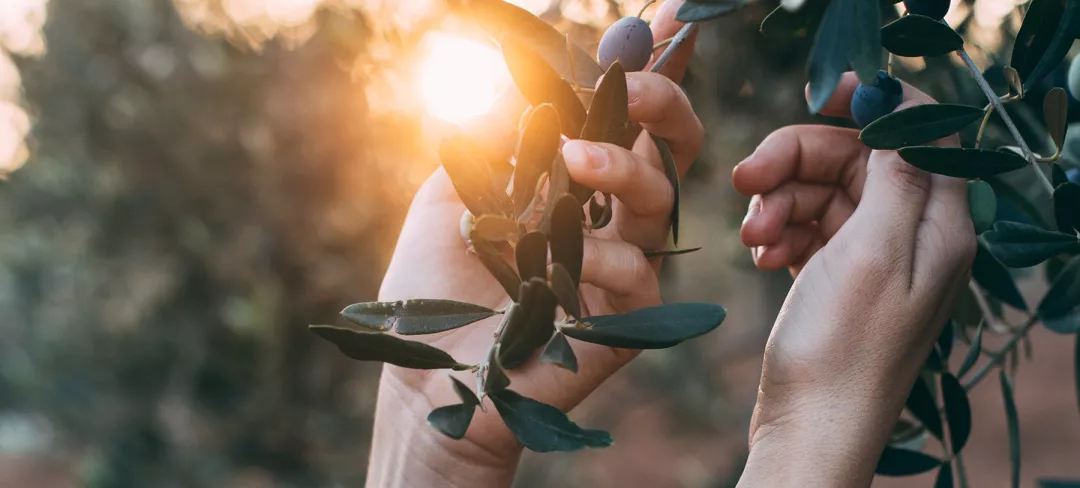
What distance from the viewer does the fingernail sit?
2.04 feet

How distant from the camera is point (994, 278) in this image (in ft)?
3.03

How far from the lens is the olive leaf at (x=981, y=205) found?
2.39ft

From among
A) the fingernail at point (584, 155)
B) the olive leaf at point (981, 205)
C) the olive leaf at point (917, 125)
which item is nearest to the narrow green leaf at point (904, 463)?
the olive leaf at point (981, 205)

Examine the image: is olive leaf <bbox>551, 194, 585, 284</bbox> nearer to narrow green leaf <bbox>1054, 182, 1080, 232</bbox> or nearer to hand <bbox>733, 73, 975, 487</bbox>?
hand <bbox>733, 73, 975, 487</bbox>

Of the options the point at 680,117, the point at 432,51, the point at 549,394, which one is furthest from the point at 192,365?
the point at 680,117

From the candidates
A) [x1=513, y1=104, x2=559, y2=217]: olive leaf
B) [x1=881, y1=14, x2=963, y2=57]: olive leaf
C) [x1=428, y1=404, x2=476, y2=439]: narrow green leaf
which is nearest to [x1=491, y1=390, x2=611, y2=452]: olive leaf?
[x1=428, y1=404, x2=476, y2=439]: narrow green leaf

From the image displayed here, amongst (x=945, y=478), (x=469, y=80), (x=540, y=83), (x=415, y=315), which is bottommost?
(x=945, y=478)

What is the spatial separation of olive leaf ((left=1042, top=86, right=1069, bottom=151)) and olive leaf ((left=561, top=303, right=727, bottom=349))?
1.14ft

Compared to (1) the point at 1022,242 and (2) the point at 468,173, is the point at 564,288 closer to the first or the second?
(2) the point at 468,173

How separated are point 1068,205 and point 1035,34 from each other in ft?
0.48

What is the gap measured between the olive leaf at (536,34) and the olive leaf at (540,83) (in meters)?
0.01

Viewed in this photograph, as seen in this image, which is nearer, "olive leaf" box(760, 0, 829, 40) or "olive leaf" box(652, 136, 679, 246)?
"olive leaf" box(760, 0, 829, 40)

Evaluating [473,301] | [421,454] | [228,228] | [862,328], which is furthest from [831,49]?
[228,228]

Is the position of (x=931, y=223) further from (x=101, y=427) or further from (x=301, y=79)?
(x=101, y=427)
